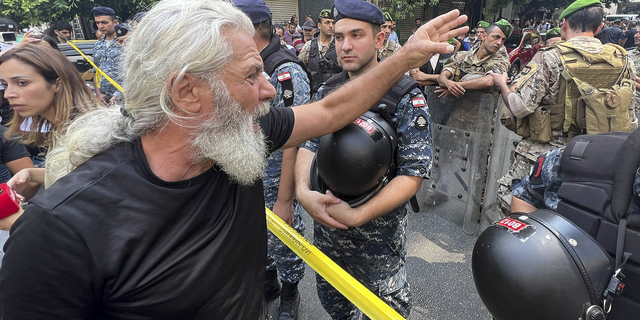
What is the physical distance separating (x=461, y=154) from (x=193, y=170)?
3315mm

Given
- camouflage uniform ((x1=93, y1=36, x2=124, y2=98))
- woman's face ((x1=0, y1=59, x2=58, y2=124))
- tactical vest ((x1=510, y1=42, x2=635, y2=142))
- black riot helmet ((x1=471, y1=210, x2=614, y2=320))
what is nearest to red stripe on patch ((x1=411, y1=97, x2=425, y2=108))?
black riot helmet ((x1=471, y1=210, x2=614, y2=320))

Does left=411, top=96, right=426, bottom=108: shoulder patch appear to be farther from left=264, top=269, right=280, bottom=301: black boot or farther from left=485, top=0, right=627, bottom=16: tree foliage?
left=485, top=0, right=627, bottom=16: tree foliage

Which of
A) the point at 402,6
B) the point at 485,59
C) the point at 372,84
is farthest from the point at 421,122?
the point at 402,6

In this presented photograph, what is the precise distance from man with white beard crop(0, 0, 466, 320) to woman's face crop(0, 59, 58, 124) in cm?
123

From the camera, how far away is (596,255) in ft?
3.92

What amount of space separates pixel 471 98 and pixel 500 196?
114 cm

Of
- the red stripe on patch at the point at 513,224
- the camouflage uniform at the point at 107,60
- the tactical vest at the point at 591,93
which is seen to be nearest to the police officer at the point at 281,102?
the red stripe on patch at the point at 513,224

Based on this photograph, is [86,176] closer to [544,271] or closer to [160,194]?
[160,194]

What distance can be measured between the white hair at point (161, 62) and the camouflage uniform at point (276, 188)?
136 cm

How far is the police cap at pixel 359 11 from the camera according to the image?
6.82 ft

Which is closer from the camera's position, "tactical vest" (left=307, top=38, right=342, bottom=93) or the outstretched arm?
the outstretched arm

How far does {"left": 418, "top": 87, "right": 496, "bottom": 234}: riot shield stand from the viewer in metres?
3.68

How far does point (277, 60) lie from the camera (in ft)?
8.80

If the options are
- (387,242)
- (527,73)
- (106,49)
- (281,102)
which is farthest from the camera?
(106,49)
